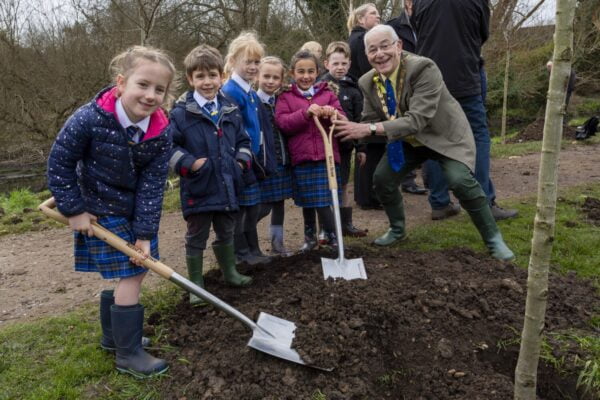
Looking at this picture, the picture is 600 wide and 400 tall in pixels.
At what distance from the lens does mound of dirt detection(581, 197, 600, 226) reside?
16.8 ft

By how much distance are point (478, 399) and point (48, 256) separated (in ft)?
14.6

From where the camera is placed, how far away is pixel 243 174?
3775mm

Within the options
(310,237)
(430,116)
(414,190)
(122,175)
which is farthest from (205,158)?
(414,190)

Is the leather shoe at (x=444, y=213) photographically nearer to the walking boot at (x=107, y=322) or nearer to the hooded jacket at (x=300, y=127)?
the hooded jacket at (x=300, y=127)

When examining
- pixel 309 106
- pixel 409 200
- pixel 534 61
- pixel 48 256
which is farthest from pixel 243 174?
pixel 534 61

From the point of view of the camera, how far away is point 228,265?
3721 millimetres

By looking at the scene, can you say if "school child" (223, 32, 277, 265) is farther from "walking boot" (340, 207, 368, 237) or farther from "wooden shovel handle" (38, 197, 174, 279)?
"wooden shovel handle" (38, 197, 174, 279)

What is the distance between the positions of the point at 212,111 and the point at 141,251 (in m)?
1.25

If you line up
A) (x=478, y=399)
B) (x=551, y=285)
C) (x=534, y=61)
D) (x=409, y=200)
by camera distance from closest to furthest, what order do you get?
(x=478, y=399), (x=551, y=285), (x=409, y=200), (x=534, y=61)

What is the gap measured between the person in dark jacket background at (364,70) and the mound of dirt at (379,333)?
208 centimetres

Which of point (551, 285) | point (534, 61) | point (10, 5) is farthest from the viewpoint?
point (534, 61)

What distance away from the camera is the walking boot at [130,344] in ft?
8.92

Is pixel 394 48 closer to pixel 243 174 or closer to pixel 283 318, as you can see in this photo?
pixel 243 174

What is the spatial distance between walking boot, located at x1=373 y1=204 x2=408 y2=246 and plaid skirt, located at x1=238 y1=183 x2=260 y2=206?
1.26 m
